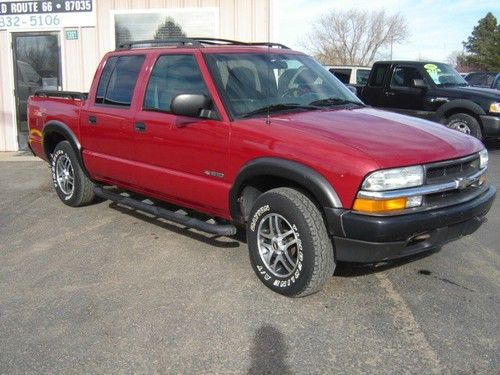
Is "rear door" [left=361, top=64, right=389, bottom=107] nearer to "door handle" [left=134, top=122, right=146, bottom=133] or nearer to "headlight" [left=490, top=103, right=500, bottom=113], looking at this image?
"headlight" [left=490, top=103, right=500, bottom=113]

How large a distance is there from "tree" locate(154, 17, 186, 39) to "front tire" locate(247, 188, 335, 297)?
22.5ft

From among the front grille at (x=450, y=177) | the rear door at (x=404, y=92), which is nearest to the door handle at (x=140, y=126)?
the front grille at (x=450, y=177)

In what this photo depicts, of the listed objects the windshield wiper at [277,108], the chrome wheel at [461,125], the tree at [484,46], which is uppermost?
the tree at [484,46]

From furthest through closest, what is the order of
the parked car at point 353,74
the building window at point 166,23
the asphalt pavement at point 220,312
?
the parked car at point 353,74
the building window at point 166,23
the asphalt pavement at point 220,312

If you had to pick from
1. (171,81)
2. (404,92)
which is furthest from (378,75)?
(171,81)

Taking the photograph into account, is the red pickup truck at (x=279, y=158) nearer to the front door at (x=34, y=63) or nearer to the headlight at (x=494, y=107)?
the front door at (x=34, y=63)

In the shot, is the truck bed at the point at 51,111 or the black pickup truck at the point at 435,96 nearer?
the truck bed at the point at 51,111

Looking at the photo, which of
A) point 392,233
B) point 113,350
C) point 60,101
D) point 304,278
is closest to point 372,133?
point 392,233

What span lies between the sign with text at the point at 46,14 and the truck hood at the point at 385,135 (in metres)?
7.36

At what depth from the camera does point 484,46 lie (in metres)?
57.9

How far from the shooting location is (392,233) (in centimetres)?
350

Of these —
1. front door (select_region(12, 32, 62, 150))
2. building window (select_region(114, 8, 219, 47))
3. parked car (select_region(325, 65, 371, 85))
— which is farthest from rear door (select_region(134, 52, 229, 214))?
parked car (select_region(325, 65, 371, 85))

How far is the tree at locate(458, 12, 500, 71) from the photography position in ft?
174

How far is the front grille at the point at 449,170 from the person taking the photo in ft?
12.1
